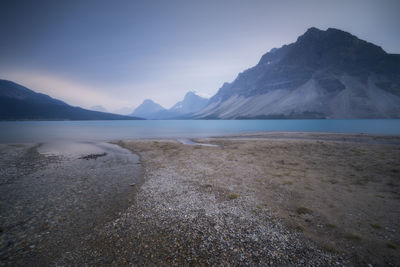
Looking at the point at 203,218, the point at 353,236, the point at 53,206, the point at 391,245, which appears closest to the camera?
the point at 391,245

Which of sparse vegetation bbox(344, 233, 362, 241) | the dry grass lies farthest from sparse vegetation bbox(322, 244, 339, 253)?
sparse vegetation bbox(344, 233, 362, 241)

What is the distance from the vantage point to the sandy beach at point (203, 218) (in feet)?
23.9

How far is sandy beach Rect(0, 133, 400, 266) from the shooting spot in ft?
23.9

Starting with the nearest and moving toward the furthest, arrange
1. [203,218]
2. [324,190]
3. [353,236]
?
[353,236] < [203,218] < [324,190]

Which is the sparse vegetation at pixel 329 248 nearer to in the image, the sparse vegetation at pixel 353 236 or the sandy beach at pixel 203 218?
the sandy beach at pixel 203 218

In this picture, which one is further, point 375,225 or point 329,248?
point 375,225

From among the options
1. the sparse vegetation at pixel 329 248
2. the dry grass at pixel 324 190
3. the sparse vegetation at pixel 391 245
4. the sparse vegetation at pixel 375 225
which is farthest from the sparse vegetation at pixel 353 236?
the sparse vegetation at pixel 375 225

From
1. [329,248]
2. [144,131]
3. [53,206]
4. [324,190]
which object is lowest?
[53,206]

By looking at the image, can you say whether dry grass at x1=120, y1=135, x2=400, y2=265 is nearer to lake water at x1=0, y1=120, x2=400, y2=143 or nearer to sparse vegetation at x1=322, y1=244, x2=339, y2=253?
sparse vegetation at x1=322, y1=244, x2=339, y2=253

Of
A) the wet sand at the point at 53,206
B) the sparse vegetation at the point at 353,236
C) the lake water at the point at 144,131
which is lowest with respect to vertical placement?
the wet sand at the point at 53,206

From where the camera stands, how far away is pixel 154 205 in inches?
460

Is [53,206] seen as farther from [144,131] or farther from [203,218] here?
[144,131]

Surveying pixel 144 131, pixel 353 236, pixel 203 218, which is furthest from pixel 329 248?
pixel 144 131

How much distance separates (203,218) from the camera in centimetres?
1002
